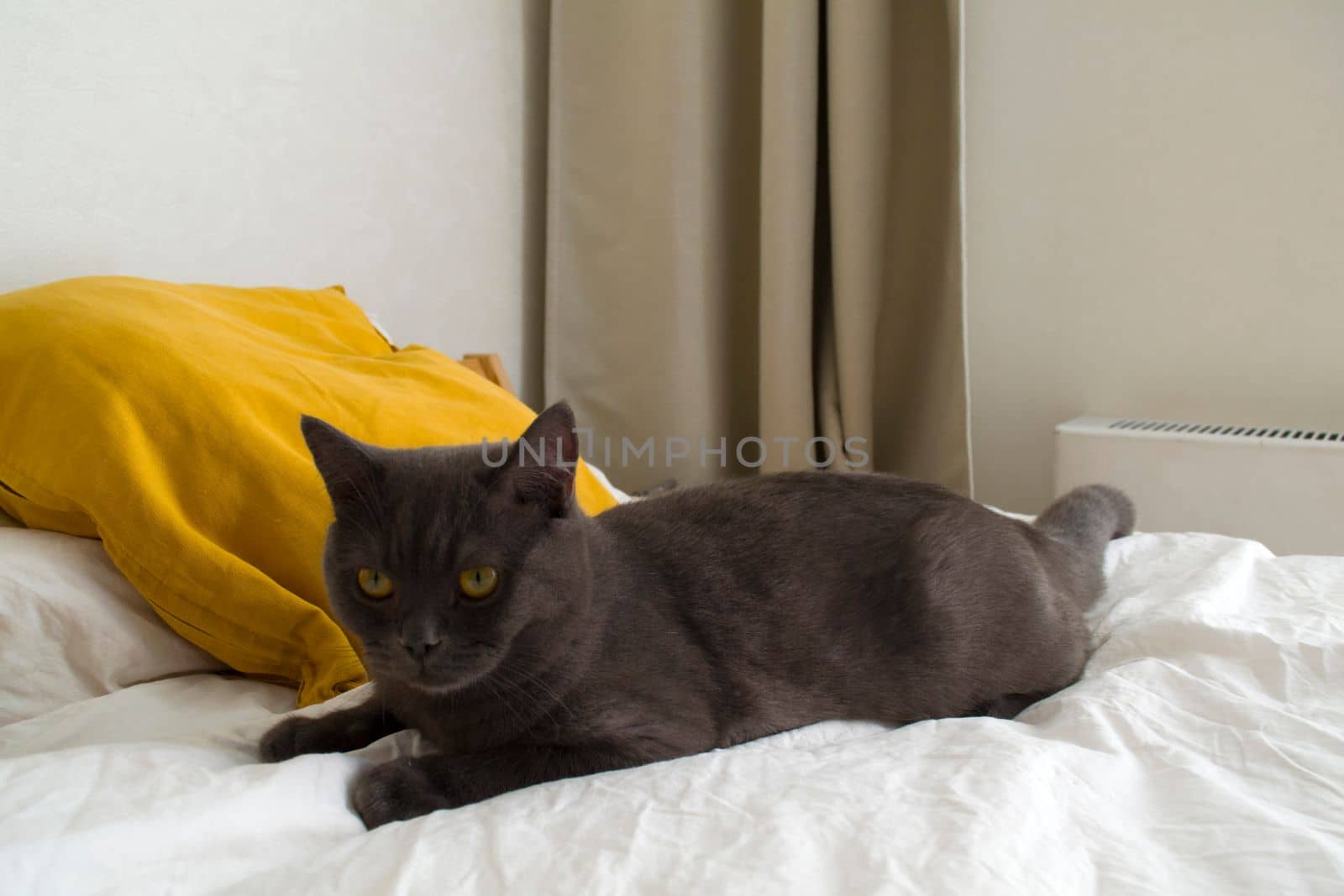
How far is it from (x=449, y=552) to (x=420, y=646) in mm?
78

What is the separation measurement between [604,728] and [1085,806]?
1.30 ft

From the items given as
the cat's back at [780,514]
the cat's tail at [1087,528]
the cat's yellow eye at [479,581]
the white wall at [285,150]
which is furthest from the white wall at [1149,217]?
the cat's yellow eye at [479,581]

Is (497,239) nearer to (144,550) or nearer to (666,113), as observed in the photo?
(666,113)

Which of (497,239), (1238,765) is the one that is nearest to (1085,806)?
(1238,765)

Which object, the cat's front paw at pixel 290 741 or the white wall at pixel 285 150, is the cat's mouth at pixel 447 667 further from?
the white wall at pixel 285 150

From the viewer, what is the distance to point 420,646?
0.79 meters

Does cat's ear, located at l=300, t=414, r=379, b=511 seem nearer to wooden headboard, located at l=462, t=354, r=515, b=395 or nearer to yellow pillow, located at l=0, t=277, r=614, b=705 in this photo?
yellow pillow, located at l=0, t=277, r=614, b=705

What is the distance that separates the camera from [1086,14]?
227 cm

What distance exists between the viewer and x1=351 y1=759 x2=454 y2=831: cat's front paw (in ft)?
2.47

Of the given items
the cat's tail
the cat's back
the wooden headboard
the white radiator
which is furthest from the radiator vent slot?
the wooden headboard

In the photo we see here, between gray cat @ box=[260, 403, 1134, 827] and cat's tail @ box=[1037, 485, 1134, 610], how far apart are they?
2 cm

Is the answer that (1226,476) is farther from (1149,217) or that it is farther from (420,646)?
(420,646)

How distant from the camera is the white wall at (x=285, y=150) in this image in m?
1.27

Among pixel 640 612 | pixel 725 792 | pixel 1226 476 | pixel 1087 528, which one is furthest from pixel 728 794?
pixel 1226 476
